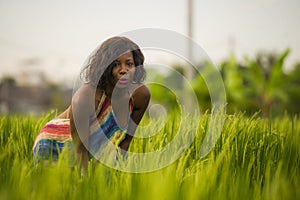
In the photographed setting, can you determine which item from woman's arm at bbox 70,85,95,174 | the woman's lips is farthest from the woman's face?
woman's arm at bbox 70,85,95,174

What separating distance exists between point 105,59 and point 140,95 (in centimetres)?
28

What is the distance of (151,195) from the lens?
0.82m

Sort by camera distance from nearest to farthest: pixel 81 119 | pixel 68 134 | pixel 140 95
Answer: pixel 81 119 < pixel 68 134 < pixel 140 95

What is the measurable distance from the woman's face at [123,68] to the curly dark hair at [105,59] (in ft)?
0.05

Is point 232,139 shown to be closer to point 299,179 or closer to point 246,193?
point 299,179

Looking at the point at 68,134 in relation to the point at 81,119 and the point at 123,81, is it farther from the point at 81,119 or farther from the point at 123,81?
the point at 123,81

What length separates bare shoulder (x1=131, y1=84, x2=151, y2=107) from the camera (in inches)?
66.5

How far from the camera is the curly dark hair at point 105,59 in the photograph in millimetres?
1493

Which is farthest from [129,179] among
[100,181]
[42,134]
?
[42,134]

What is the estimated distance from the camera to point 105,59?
1490 millimetres

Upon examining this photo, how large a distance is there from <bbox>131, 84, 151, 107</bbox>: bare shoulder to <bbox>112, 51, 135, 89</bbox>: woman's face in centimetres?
18

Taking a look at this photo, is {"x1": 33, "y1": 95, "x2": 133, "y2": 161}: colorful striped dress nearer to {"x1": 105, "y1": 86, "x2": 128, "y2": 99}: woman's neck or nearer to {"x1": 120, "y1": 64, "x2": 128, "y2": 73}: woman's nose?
{"x1": 105, "y1": 86, "x2": 128, "y2": 99}: woman's neck

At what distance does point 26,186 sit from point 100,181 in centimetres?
15

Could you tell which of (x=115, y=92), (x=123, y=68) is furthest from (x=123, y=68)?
(x=115, y=92)
